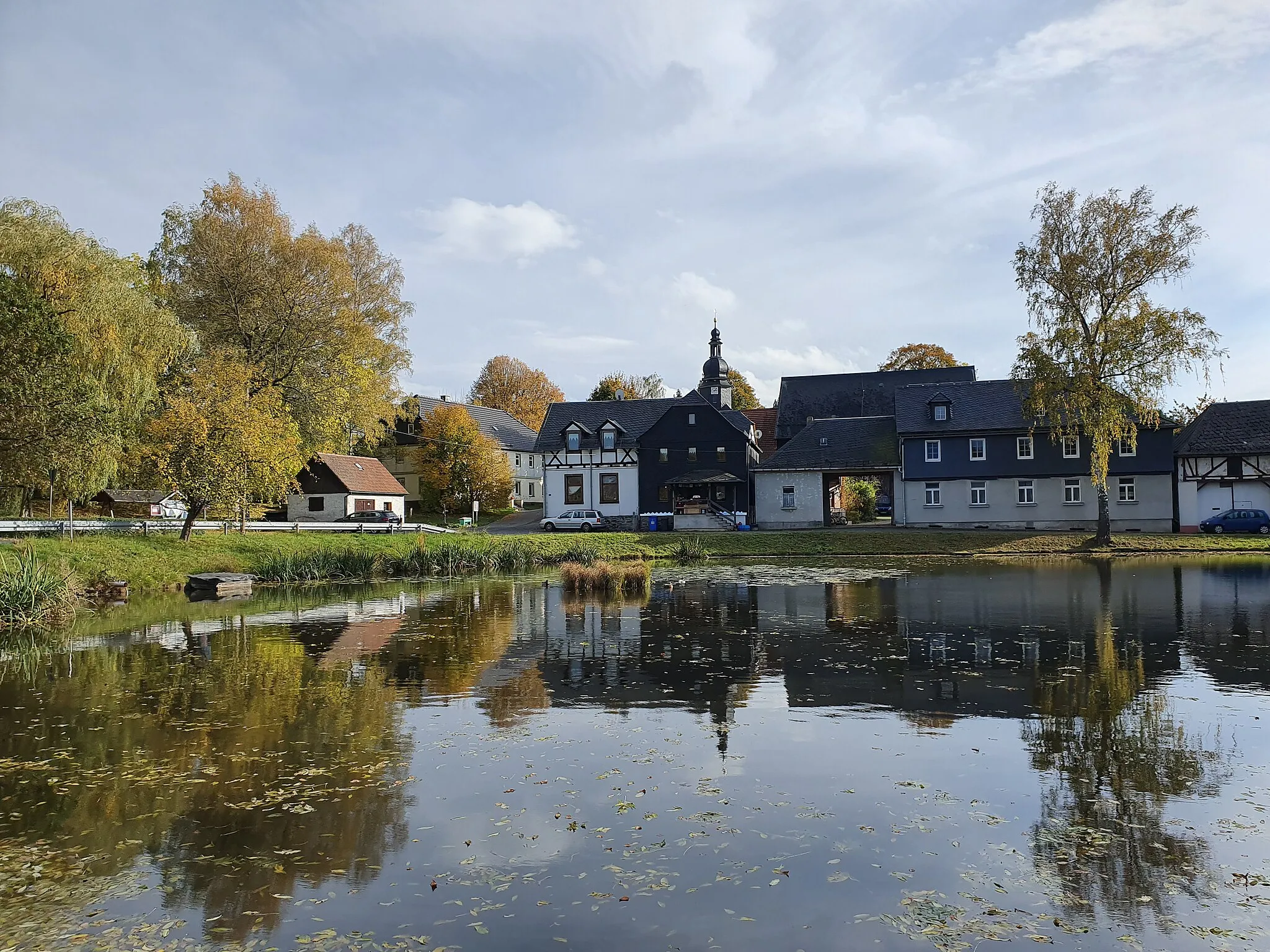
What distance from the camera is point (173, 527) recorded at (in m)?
37.2

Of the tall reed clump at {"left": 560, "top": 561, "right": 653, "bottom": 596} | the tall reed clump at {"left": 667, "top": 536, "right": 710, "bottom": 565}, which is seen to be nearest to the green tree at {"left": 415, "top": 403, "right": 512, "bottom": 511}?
the tall reed clump at {"left": 667, "top": 536, "right": 710, "bottom": 565}

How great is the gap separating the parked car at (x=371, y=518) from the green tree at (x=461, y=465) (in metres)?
8.07

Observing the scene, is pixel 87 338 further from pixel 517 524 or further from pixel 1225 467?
pixel 1225 467

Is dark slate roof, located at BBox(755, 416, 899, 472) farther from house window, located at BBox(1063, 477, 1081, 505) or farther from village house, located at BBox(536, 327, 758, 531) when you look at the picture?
house window, located at BBox(1063, 477, 1081, 505)

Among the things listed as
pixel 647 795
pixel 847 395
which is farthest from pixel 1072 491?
pixel 647 795

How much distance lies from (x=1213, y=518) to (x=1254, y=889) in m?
46.2

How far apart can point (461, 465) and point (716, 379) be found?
20178 millimetres

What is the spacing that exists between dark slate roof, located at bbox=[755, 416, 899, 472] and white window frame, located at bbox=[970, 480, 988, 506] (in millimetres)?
4207

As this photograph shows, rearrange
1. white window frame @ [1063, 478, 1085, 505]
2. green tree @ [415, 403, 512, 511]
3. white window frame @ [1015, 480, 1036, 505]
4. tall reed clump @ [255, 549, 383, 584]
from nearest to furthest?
tall reed clump @ [255, 549, 383, 584] → white window frame @ [1063, 478, 1085, 505] → white window frame @ [1015, 480, 1036, 505] → green tree @ [415, 403, 512, 511]

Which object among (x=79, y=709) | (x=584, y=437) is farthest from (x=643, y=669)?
(x=584, y=437)

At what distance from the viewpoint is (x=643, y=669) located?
49.0 feet

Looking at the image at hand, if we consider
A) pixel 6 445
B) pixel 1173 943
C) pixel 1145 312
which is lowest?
pixel 1173 943

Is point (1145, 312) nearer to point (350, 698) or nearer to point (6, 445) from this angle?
point (350, 698)

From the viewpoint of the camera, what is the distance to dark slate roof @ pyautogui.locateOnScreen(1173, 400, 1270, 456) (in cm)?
4691
